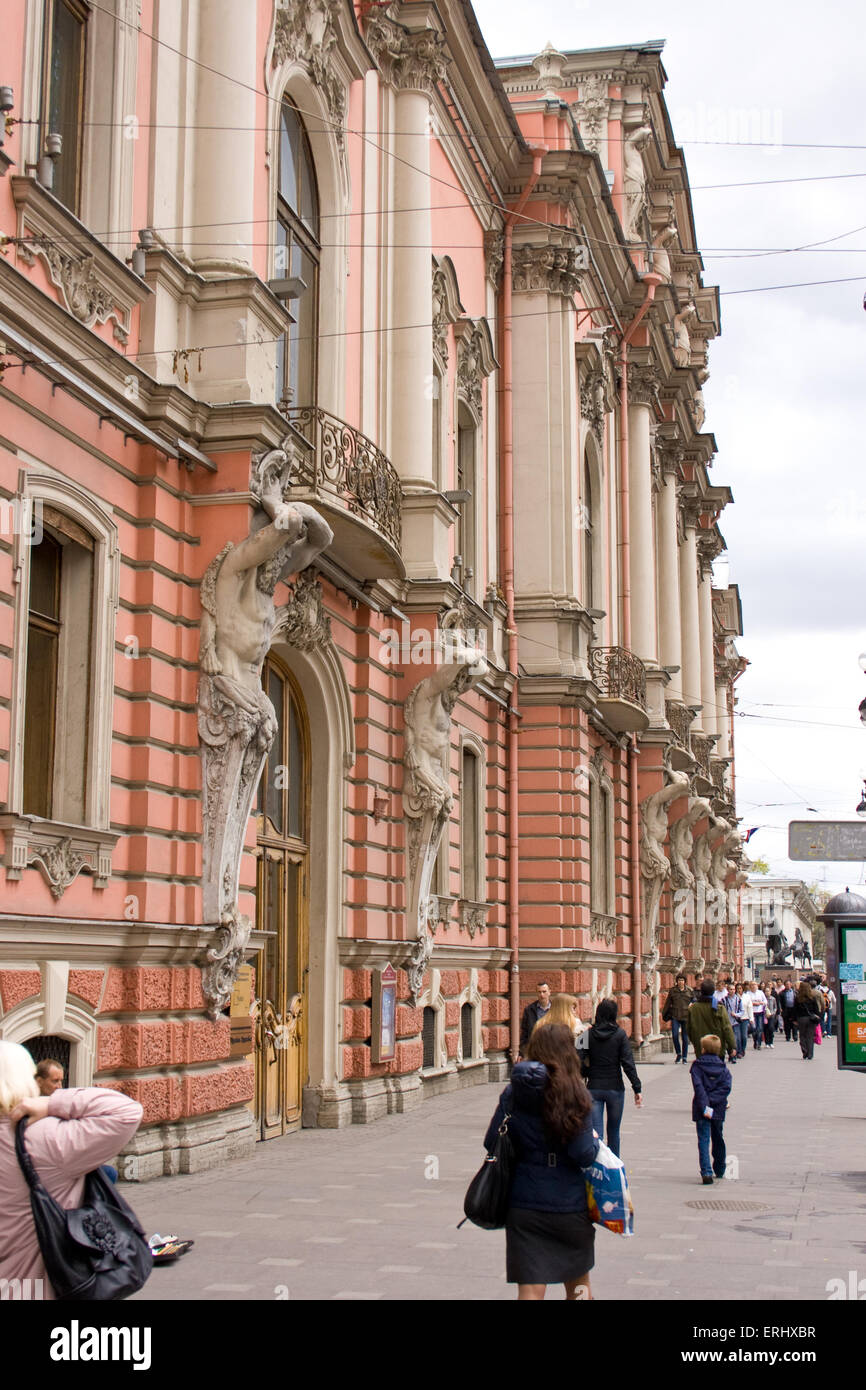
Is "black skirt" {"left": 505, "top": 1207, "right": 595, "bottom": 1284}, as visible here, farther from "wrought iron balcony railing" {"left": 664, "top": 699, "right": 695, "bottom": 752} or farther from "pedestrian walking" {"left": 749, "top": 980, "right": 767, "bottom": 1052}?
"pedestrian walking" {"left": 749, "top": 980, "right": 767, "bottom": 1052}

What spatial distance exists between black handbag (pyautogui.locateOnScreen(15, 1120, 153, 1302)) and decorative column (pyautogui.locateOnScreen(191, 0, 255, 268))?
1019cm

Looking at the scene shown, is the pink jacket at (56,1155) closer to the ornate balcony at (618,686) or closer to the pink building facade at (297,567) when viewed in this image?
the pink building facade at (297,567)

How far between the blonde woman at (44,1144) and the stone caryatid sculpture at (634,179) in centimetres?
3245

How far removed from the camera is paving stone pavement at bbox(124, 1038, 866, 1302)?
837 cm

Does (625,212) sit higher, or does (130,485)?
(625,212)

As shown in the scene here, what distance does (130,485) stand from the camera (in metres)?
12.4

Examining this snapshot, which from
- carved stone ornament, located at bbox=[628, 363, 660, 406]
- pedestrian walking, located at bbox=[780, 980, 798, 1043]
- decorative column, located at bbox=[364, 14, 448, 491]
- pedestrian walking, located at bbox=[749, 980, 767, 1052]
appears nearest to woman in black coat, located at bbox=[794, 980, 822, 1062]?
pedestrian walking, located at bbox=[749, 980, 767, 1052]

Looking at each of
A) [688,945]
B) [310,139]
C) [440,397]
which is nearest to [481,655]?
[440,397]

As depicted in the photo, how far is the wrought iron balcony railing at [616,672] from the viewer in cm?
2838

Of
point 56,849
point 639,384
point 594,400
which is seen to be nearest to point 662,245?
point 639,384

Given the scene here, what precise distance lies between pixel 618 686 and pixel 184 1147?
59.1 feet

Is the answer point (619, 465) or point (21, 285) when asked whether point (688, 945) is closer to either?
point (619, 465)
